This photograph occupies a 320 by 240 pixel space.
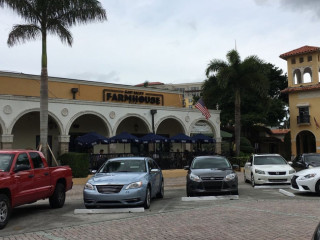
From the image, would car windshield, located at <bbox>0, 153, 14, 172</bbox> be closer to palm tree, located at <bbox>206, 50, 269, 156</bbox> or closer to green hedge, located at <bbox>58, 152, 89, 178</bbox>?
green hedge, located at <bbox>58, 152, 89, 178</bbox>

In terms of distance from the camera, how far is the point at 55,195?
36.7ft

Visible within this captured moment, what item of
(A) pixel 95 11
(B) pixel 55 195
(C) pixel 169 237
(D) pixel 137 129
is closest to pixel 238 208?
(C) pixel 169 237

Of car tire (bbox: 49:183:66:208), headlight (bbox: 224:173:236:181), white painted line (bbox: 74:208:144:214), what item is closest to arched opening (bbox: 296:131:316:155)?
headlight (bbox: 224:173:236:181)

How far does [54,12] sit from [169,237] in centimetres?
1543

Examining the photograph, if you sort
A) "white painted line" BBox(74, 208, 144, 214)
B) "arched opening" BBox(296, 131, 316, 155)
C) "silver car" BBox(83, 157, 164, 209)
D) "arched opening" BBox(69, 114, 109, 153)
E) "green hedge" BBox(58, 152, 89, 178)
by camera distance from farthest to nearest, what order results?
"arched opening" BBox(296, 131, 316, 155), "arched opening" BBox(69, 114, 109, 153), "green hedge" BBox(58, 152, 89, 178), "white painted line" BBox(74, 208, 144, 214), "silver car" BBox(83, 157, 164, 209)

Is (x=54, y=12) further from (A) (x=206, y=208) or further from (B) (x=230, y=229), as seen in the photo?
(B) (x=230, y=229)

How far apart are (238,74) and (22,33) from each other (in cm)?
1670

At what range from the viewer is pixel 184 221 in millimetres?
8453

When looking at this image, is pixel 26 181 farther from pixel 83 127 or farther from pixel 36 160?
pixel 83 127

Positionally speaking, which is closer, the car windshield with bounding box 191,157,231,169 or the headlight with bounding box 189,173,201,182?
the headlight with bounding box 189,173,201,182

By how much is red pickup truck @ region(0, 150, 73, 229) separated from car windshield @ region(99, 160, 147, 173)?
4.40 feet

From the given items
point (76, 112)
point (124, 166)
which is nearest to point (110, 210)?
point (124, 166)

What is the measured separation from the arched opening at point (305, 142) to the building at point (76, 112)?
52.6 feet

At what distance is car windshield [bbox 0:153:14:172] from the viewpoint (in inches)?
344
